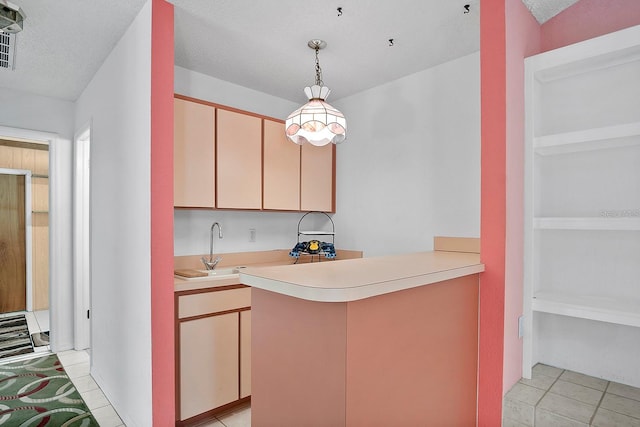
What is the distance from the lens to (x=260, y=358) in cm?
151

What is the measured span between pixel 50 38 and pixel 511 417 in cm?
350

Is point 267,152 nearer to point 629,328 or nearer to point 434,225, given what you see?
point 434,225

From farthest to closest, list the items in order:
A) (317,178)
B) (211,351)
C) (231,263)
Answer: (317,178) → (231,263) → (211,351)

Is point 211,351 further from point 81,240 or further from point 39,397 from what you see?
point 81,240

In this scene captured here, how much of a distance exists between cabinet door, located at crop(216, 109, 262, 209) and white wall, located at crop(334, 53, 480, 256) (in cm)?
98

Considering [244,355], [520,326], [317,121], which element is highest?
[317,121]

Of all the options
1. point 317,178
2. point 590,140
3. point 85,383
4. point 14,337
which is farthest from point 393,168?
point 14,337

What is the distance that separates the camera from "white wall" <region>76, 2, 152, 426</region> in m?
1.96

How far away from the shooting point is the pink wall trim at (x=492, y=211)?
1.70 m

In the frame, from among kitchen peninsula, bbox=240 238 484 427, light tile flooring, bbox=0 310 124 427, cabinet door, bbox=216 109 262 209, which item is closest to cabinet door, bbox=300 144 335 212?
cabinet door, bbox=216 109 262 209

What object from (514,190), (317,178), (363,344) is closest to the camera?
(363,344)

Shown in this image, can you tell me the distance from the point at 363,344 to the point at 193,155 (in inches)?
76.0

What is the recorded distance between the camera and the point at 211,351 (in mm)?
2307

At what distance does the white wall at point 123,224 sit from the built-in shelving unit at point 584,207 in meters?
2.09
